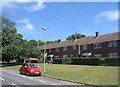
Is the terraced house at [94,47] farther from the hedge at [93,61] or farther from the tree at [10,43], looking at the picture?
the tree at [10,43]

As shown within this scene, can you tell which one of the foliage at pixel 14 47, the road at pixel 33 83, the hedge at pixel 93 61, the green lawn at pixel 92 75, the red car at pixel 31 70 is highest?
the foliage at pixel 14 47

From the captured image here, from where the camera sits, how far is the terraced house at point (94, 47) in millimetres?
63141

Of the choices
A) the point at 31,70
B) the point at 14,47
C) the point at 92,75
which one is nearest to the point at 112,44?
the point at 14,47

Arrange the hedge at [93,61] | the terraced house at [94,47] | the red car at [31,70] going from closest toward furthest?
the red car at [31,70] < the hedge at [93,61] < the terraced house at [94,47]

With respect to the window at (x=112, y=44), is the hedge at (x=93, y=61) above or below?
below

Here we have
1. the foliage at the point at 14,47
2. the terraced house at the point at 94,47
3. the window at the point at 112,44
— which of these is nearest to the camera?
the window at the point at 112,44

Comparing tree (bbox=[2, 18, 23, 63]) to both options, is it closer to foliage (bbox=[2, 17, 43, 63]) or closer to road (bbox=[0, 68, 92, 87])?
foliage (bbox=[2, 17, 43, 63])

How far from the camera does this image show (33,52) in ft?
248

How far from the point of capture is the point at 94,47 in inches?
2753

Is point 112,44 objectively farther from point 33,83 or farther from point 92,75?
point 33,83

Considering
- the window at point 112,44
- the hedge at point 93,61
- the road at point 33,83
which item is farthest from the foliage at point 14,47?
the road at point 33,83

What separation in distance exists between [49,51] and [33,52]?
19.6 metres

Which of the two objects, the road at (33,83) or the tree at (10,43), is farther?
the tree at (10,43)

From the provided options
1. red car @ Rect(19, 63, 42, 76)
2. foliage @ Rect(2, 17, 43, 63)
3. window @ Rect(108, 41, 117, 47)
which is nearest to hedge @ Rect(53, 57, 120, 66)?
window @ Rect(108, 41, 117, 47)
